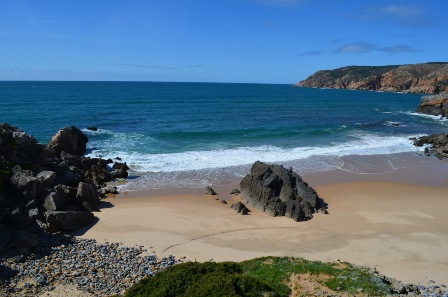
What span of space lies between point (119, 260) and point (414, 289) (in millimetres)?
11925

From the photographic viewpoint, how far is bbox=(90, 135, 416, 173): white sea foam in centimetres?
3403

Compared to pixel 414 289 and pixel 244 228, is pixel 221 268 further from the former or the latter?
pixel 244 228

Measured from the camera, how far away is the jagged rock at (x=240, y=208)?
23705 mm

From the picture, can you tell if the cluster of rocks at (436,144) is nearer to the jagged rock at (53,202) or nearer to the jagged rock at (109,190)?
the jagged rock at (109,190)

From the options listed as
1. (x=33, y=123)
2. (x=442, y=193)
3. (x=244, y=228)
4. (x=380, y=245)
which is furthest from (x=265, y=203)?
(x=33, y=123)

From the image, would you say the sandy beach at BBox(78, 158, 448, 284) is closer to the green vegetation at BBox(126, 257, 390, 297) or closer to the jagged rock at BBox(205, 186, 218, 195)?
the jagged rock at BBox(205, 186, 218, 195)

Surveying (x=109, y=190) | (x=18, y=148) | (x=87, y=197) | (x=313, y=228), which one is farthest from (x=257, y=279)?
(x=18, y=148)

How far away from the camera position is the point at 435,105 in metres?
77.8

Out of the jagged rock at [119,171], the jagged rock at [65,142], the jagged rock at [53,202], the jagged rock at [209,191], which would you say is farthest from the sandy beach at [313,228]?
the jagged rock at [65,142]

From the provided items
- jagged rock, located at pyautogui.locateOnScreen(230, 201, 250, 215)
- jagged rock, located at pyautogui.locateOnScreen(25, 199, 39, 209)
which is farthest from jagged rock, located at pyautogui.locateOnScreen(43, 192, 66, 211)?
jagged rock, located at pyautogui.locateOnScreen(230, 201, 250, 215)

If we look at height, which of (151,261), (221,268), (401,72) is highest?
(401,72)

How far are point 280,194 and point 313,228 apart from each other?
430cm

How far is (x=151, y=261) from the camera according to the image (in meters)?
17.0

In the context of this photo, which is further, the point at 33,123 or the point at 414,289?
the point at 33,123
